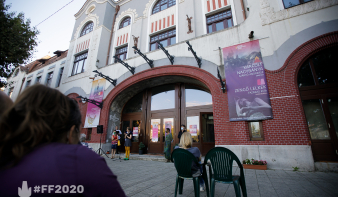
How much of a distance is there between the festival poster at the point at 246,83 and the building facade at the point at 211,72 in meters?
0.23

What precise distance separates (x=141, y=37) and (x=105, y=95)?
526 cm

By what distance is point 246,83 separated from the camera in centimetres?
688

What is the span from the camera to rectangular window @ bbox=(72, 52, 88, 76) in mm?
13748

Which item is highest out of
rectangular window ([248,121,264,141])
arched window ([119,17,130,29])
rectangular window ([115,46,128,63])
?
arched window ([119,17,130,29])

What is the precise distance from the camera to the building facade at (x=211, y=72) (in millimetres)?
5914

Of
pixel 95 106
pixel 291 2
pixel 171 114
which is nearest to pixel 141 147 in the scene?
pixel 171 114

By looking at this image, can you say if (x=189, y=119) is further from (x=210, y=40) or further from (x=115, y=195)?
(x=115, y=195)

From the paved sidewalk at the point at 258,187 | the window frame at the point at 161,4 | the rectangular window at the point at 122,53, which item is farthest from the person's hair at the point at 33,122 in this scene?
the window frame at the point at 161,4

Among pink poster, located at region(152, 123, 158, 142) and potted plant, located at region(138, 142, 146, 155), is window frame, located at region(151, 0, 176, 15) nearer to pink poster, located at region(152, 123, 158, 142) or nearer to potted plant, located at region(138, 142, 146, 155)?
pink poster, located at region(152, 123, 158, 142)

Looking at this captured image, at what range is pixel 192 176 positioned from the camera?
2.92 metres

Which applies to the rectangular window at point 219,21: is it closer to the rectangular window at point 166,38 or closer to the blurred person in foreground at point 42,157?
the rectangular window at point 166,38

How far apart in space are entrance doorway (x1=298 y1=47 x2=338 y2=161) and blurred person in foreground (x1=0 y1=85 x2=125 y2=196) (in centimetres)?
780

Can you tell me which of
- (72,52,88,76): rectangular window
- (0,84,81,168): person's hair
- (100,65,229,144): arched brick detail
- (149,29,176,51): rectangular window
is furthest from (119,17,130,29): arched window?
(0,84,81,168): person's hair

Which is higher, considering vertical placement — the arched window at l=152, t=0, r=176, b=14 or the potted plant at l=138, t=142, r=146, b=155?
the arched window at l=152, t=0, r=176, b=14
